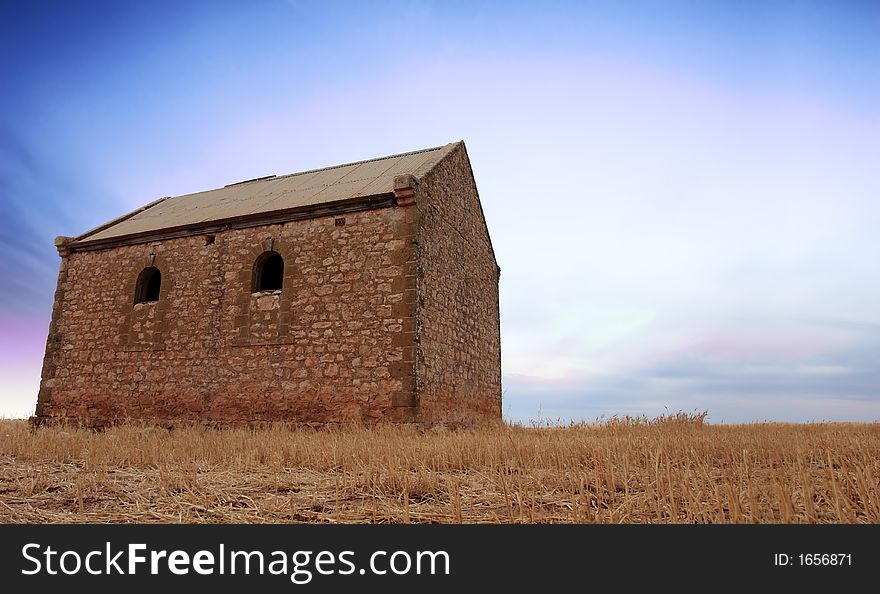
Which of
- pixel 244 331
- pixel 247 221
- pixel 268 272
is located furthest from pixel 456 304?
pixel 247 221

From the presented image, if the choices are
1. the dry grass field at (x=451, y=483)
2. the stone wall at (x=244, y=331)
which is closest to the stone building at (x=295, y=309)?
the stone wall at (x=244, y=331)

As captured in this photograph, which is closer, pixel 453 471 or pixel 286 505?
pixel 286 505

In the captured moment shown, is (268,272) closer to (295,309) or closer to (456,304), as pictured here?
(295,309)

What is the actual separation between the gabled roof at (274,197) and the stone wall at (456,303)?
0.90 meters

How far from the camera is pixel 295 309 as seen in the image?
1207cm

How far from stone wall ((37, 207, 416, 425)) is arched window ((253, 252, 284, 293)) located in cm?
21

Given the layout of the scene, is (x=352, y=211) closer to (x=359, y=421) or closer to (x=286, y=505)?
(x=359, y=421)

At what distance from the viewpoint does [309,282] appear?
1211 centimetres

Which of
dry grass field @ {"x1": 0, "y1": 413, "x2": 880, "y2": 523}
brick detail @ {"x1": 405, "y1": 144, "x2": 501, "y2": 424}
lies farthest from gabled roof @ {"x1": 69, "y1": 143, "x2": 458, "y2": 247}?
dry grass field @ {"x1": 0, "y1": 413, "x2": 880, "y2": 523}

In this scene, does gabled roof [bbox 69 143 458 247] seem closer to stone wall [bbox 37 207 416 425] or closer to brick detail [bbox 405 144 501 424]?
stone wall [bbox 37 207 416 425]

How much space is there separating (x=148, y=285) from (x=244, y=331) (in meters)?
4.42
